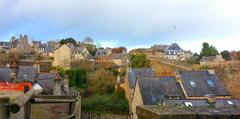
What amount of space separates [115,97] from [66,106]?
115 feet

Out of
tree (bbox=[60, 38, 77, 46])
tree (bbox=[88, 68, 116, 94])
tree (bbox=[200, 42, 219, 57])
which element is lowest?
tree (bbox=[88, 68, 116, 94])

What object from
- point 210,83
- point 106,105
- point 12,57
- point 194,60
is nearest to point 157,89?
point 210,83

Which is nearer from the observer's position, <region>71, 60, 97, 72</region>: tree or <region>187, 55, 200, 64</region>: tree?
<region>71, 60, 97, 72</region>: tree

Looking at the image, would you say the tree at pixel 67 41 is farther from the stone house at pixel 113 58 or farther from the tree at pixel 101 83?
the tree at pixel 101 83

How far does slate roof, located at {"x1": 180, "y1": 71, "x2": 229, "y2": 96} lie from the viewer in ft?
120

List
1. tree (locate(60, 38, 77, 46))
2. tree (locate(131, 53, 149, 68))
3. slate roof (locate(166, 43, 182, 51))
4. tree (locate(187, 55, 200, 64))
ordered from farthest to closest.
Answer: slate roof (locate(166, 43, 182, 51))
tree (locate(60, 38, 77, 46))
tree (locate(187, 55, 200, 64))
tree (locate(131, 53, 149, 68))

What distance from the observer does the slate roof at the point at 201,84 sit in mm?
36625

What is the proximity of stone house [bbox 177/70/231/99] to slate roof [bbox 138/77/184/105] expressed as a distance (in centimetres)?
74

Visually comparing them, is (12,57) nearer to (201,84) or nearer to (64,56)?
(64,56)

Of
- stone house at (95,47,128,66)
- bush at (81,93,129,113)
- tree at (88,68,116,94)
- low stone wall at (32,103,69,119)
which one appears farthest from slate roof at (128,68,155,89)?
stone house at (95,47,128,66)

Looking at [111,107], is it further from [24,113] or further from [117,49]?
[117,49]

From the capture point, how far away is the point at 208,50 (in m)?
101

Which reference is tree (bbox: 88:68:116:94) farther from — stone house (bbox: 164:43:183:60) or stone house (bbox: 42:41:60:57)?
stone house (bbox: 164:43:183:60)

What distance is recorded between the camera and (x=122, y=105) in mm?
42594
